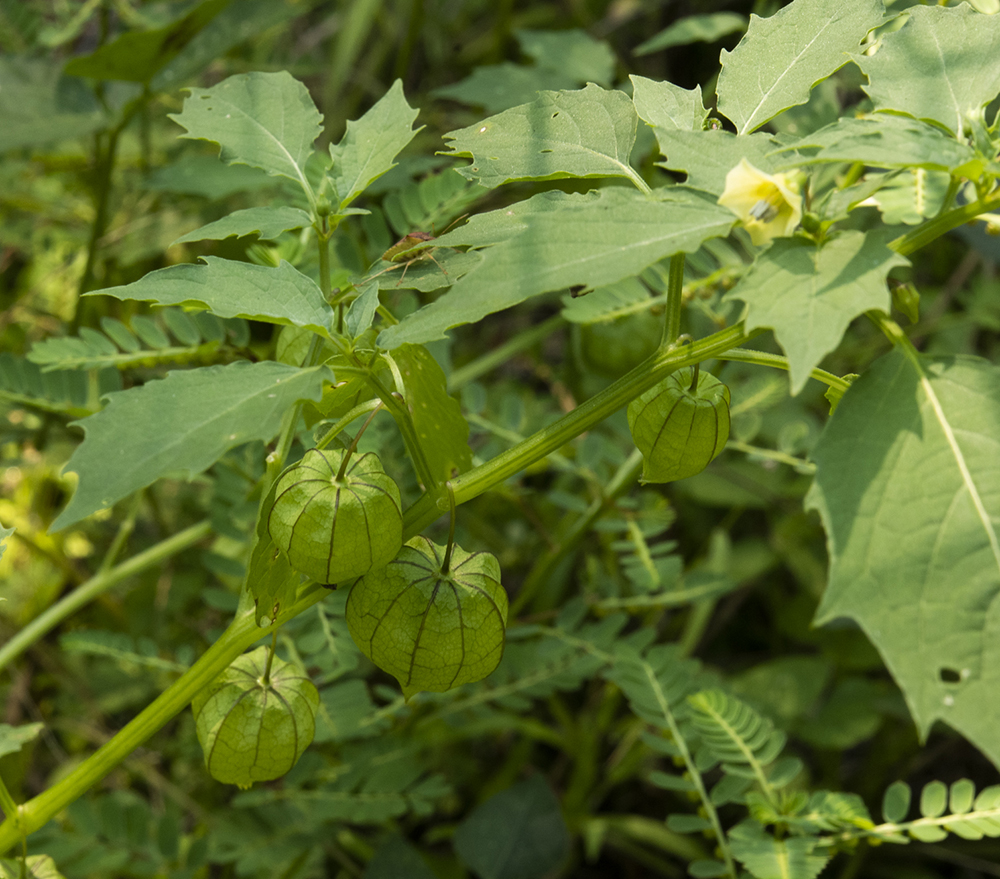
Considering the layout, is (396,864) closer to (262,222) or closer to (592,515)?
(592,515)

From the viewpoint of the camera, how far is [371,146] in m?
0.94

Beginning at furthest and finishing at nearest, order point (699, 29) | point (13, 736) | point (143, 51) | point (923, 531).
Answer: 1. point (699, 29)
2. point (143, 51)
3. point (13, 736)
4. point (923, 531)

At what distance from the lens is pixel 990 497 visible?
2.10ft

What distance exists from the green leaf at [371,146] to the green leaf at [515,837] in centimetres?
105

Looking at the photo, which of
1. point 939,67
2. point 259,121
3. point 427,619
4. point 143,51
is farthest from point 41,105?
point 939,67

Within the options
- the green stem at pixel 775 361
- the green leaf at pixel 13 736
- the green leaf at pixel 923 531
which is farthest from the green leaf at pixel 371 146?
the green leaf at pixel 13 736

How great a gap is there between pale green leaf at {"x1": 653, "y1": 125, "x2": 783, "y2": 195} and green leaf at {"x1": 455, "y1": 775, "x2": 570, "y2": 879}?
3.80ft

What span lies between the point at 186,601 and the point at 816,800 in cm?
138

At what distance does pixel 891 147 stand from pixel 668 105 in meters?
0.25

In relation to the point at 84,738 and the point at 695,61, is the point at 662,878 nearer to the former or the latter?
the point at 84,738

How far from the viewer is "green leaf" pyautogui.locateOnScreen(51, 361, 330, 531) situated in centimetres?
63

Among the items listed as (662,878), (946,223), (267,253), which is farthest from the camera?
(662,878)

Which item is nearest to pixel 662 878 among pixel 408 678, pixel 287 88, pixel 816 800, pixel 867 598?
pixel 816 800

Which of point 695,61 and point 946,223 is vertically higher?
point 946,223
